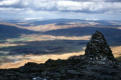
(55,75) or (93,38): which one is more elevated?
(93,38)

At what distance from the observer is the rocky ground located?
25.4 m

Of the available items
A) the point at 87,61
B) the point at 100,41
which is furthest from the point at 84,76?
the point at 100,41

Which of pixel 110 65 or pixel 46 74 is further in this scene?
pixel 110 65

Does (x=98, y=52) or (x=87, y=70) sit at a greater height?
(x=98, y=52)

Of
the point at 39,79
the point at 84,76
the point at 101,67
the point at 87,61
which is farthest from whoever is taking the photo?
the point at 87,61

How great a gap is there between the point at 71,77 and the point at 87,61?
9268 millimetres

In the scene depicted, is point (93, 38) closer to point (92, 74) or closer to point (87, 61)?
point (87, 61)

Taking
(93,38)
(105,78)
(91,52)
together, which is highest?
(93,38)

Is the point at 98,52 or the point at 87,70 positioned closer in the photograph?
the point at 87,70

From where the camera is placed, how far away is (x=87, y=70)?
28859mm

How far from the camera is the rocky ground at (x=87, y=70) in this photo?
25.4m

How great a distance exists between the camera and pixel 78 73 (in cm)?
2722

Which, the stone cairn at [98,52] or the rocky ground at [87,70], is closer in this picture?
the rocky ground at [87,70]

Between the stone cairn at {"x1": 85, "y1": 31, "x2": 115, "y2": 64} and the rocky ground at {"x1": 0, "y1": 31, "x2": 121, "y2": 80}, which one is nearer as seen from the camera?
the rocky ground at {"x1": 0, "y1": 31, "x2": 121, "y2": 80}
